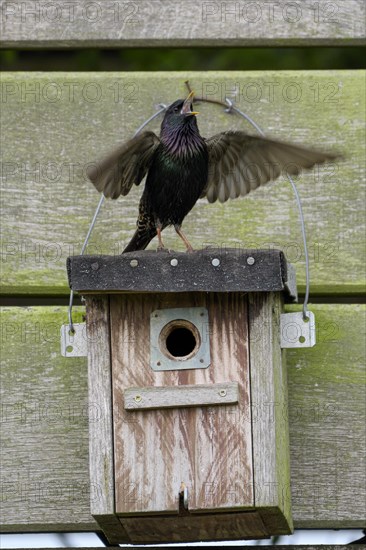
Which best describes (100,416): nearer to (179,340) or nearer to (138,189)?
(179,340)

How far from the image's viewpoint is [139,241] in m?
4.34

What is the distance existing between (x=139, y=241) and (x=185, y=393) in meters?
0.61

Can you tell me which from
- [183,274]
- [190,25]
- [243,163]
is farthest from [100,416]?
[190,25]

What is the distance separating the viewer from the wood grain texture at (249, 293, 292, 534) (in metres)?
3.84

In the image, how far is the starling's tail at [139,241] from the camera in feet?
14.2

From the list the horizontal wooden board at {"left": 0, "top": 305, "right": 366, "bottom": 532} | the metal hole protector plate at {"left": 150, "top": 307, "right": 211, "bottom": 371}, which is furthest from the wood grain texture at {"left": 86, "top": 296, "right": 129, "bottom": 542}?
the horizontal wooden board at {"left": 0, "top": 305, "right": 366, "bottom": 532}

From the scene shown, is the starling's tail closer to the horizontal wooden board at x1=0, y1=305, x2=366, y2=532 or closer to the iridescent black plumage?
the iridescent black plumage

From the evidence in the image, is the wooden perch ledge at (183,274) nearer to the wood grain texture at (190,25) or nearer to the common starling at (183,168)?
the common starling at (183,168)

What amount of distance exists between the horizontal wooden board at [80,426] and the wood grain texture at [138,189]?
0.47 feet

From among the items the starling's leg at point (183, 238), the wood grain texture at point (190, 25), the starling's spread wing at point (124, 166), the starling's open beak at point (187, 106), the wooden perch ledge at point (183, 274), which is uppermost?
the wood grain texture at point (190, 25)

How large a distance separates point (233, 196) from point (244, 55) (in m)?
0.81

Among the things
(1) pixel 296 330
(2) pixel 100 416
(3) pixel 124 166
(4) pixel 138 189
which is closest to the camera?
(2) pixel 100 416

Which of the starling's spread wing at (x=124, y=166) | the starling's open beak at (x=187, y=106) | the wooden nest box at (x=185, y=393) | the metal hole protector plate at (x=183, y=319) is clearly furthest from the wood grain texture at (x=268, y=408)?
the starling's open beak at (x=187, y=106)

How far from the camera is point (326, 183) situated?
4.44m
